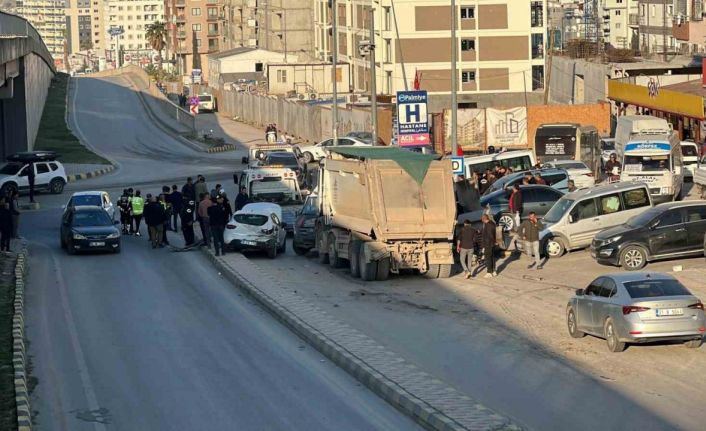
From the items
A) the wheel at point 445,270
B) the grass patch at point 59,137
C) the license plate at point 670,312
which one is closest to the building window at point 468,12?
the grass patch at point 59,137

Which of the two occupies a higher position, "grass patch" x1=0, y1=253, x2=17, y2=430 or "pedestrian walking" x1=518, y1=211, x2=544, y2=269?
"pedestrian walking" x1=518, y1=211, x2=544, y2=269

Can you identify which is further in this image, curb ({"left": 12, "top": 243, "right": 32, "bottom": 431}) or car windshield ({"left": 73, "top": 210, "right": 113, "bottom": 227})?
car windshield ({"left": 73, "top": 210, "right": 113, "bottom": 227})

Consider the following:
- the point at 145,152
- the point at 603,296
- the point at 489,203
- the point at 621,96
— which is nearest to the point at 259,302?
the point at 603,296

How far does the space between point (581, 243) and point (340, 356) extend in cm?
1483

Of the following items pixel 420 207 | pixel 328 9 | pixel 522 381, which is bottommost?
pixel 522 381

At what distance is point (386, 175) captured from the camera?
97.7ft

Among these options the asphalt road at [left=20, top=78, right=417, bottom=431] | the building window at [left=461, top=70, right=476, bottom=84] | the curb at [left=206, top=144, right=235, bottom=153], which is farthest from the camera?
the building window at [left=461, top=70, right=476, bottom=84]

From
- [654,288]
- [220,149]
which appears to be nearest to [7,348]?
[654,288]

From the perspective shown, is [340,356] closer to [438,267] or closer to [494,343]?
[494,343]

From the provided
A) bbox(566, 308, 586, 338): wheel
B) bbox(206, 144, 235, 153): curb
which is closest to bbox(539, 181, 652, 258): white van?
bbox(566, 308, 586, 338): wheel

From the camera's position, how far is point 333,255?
32.4 meters

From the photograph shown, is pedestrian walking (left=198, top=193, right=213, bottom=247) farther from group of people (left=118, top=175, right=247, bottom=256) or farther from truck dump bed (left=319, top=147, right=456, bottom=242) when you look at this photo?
truck dump bed (left=319, top=147, right=456, bottom=242)

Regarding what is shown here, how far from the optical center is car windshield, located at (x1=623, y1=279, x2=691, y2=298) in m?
20.6

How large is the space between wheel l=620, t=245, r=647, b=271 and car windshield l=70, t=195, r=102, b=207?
18.3 metres
